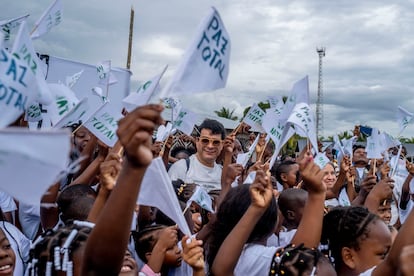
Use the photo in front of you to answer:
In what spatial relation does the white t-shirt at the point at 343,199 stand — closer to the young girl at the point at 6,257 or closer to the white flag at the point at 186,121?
the white flag at the point at 186,121

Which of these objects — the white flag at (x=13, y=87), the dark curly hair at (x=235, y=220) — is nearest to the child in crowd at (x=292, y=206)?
the dark curly hair at (x=235, y=220)

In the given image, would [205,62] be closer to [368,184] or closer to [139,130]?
[139,130]

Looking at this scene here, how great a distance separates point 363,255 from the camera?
2.92m

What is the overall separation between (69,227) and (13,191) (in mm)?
992

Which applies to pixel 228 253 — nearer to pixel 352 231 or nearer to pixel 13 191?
pixel 352 231

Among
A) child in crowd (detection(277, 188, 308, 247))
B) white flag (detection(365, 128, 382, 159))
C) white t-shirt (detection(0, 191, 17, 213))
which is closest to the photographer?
white t-shirt (detection(0, 191, 17, 213))

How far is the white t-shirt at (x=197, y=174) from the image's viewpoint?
5.53 m

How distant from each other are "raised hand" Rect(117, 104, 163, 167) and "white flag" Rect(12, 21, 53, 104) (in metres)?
0.41

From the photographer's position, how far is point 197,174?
18.3 ft

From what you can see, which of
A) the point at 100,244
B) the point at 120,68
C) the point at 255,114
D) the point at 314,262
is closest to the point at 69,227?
the point at 100,244

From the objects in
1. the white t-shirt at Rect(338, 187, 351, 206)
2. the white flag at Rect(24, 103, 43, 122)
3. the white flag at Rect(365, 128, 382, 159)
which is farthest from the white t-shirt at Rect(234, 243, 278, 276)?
the white flag at Rect(365, 128, 382, 159)

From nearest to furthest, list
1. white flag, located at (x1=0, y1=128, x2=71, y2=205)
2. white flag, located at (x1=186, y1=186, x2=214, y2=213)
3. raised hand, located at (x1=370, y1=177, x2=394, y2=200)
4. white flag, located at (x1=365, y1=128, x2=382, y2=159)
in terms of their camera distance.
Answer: white flag, located at (x1=0, y1=128, x2=71, y2=205) < white flag, located at (x1=186, y1=186, x2=214, y2=213) < raised hand, located at (x1=370, y1=177, x2=394, y2=200) < white flag, located at (x1=365, y1=128, x2=382, y2=159)

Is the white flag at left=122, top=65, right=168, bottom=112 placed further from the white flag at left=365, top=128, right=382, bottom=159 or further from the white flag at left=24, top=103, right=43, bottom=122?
the white flag at left=365, top=128, right=382, bottom=159

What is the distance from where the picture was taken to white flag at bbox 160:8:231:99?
191cm
